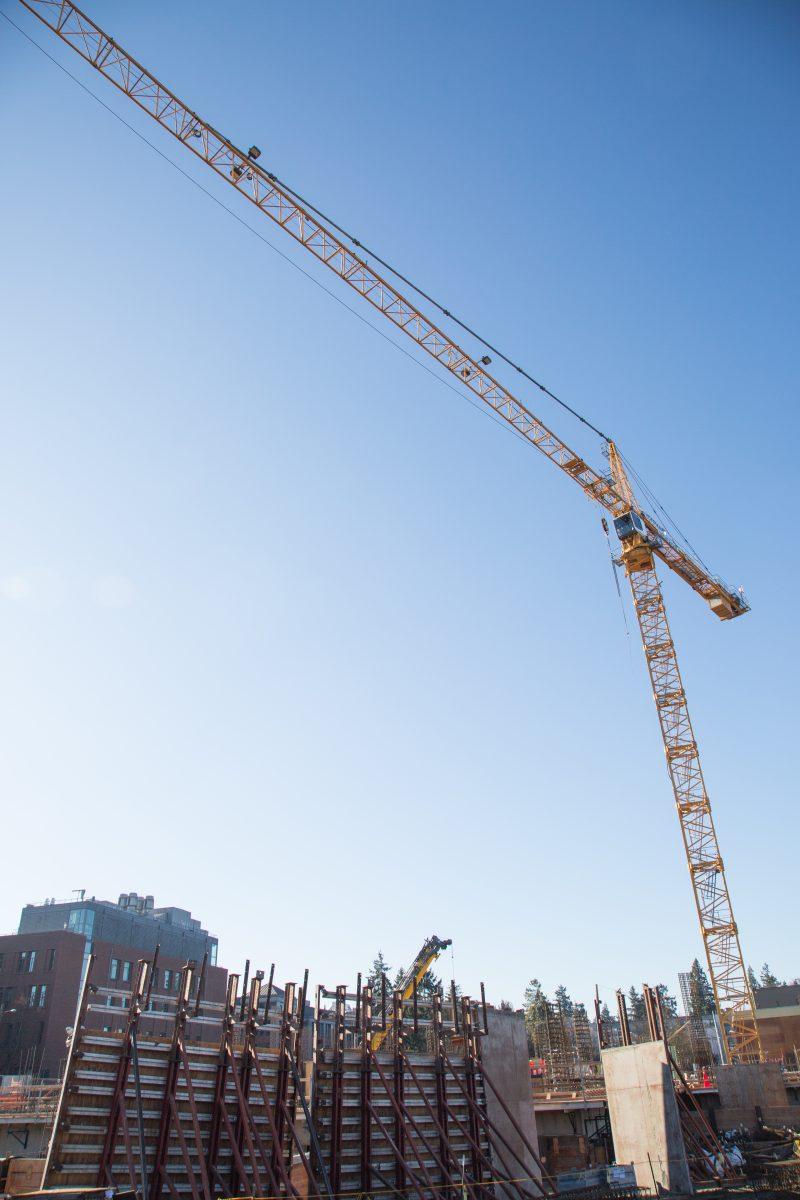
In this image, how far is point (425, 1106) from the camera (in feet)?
74.8

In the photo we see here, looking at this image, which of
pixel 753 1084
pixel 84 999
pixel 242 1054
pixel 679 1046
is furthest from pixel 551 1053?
pixel 84 999

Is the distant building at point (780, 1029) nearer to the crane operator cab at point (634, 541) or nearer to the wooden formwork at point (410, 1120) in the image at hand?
the crane operator cab at point (634, 541)

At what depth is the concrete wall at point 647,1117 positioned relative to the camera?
22.7 meters

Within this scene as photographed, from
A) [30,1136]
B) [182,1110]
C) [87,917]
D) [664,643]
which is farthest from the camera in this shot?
[87,917]

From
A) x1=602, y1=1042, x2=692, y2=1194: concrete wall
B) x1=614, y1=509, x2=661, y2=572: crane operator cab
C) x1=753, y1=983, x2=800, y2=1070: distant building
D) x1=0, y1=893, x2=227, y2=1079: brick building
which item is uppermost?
x1=614, y1=509, x2=661, y2=572: crane operator cab

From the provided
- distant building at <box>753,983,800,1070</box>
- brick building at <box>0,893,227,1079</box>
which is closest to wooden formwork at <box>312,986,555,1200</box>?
brick building at <box>0,893,227,1079</box>

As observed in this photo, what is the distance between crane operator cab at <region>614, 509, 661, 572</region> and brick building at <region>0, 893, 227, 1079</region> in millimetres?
38510

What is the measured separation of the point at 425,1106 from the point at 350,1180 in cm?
306

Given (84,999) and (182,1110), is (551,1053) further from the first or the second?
(84,999)

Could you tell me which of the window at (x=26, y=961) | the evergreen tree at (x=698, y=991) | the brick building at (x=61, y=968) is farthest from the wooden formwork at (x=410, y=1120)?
the evergreen tree at (x=698, y=991)

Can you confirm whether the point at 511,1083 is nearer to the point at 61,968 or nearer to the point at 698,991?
the point at 61,968

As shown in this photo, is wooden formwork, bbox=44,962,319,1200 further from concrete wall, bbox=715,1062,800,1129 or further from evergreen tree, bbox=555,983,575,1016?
evergreen tree, bbox=555,983,575,1016

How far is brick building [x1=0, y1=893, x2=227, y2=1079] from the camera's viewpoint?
57.9 meters

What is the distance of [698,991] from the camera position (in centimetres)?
13338
